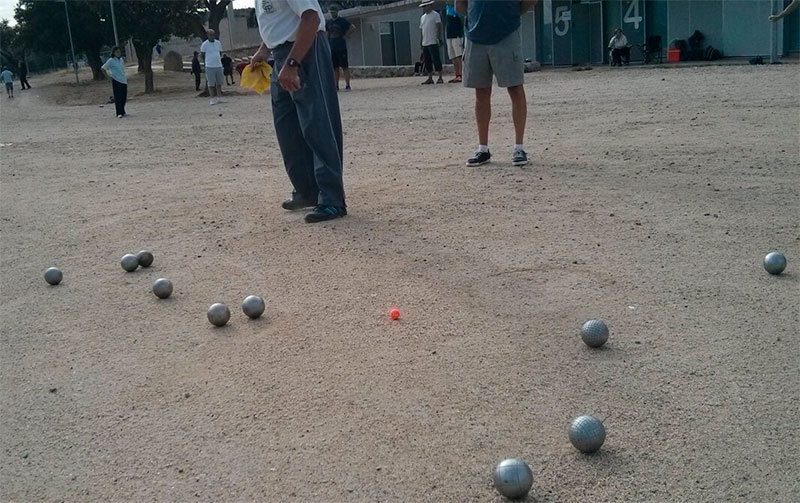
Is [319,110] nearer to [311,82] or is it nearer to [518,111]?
[311,82]

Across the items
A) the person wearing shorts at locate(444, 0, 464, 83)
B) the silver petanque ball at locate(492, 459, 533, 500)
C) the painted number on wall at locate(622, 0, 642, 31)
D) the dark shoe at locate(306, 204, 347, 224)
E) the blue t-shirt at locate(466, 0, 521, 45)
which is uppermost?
the painted number on wall at locate(622, 0, 642, 31)

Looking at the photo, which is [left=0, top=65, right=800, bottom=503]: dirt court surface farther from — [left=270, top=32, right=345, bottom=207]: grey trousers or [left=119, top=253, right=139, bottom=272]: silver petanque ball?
[left=270, top=32, right=345, bottom=207]: grey trousers

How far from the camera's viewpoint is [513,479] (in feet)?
8.75

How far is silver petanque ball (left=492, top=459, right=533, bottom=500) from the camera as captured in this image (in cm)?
267

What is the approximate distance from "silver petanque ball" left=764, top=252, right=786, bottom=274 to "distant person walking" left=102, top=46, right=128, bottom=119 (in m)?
18.2

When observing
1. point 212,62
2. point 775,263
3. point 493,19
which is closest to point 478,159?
point 493,19

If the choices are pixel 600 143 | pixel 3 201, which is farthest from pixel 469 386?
pixel 3 201

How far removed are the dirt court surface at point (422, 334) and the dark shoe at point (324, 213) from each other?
21 cm

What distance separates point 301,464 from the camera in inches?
119

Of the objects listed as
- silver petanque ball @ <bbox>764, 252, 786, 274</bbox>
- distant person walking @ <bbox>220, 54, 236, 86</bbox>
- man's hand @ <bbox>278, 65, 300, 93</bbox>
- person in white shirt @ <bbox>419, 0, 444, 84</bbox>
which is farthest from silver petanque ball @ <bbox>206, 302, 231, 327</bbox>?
distant person walking @ <bbox>220, 54, 236, 86</bbox>

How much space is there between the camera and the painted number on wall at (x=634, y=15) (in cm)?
2763

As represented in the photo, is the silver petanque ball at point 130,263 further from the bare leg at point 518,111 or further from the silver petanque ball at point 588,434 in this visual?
the bare leg at point 518,111

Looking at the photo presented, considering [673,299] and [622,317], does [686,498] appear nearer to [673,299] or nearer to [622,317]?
[622,317]

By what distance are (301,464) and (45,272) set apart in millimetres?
3335
